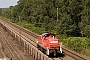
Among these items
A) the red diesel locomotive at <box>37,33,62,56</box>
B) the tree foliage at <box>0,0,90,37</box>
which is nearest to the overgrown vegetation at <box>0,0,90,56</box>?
the tree foliage at <box>0,0,90,37</box>

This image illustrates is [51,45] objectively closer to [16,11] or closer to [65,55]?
[65,55]

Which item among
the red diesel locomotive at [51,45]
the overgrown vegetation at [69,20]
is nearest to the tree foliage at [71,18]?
the overgrown vegetation at [69,20]

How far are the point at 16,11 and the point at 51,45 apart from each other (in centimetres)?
10855

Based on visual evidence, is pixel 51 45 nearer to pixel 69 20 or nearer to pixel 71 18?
pixel 69 20

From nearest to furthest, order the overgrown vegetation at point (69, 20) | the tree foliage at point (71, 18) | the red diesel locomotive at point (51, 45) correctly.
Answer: the red diesel locomotive at point (51, 45) < the overgrown vegetation at point (69, 20) < the tree foliage at point (71, 18)

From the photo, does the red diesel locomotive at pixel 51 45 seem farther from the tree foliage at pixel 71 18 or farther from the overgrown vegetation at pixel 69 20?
the tree foliage at pixel 71 18


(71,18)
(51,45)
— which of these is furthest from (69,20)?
(51,45)

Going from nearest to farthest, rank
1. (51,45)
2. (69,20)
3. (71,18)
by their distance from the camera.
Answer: (51,45) → (69,20) → (71,18)

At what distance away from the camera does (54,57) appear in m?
30.1

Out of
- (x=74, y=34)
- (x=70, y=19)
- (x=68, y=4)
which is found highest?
(x=68, y=4)

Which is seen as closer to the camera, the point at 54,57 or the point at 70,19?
the point at 54,57

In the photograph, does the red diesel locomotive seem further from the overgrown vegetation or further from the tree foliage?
the tree foliage

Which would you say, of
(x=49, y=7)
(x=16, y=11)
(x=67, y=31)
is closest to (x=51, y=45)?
(x=67, y=31)

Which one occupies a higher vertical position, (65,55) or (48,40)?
(48,40)
